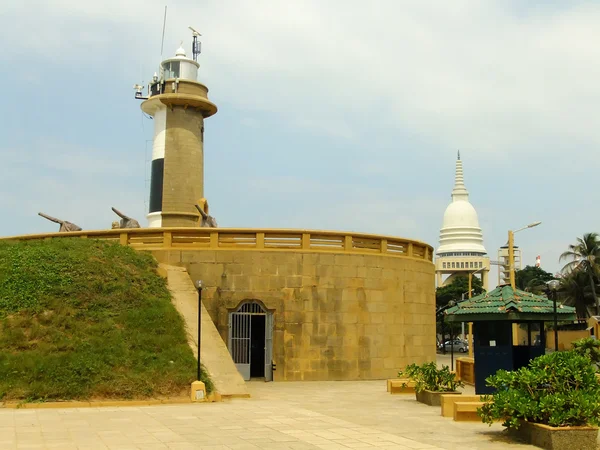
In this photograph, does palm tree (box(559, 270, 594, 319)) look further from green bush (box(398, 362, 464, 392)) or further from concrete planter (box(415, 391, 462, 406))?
concrete planter (box(415, 391, 462, 406))

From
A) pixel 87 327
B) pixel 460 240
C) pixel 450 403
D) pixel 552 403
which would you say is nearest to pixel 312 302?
pixel 87 327

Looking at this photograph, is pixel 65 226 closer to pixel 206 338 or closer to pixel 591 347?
pixel 206 338

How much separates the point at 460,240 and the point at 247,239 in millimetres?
79009

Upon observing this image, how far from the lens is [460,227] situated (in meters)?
100

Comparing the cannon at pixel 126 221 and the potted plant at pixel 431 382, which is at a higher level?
the cannon at pixel 126 221

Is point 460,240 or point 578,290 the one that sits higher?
point 460,240

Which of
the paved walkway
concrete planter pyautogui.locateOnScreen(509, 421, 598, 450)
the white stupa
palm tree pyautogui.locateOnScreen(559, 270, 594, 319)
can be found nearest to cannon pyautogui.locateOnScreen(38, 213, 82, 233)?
the paved walkway

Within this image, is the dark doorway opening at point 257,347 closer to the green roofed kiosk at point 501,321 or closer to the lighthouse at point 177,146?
the green roofed kiosk at point 501,321

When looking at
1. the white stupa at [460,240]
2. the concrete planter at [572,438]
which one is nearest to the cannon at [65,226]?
the concrete planter at [572,438]

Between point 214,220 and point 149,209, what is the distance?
162 inches

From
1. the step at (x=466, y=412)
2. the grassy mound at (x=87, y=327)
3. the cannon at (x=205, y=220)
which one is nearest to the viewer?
the step at (x=466, y=412)

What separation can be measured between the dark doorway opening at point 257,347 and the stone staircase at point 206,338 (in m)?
2.51

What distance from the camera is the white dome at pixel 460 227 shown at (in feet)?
323

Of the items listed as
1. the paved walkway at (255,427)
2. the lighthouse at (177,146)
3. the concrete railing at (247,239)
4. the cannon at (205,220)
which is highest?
the lighthouse at (177,146)
